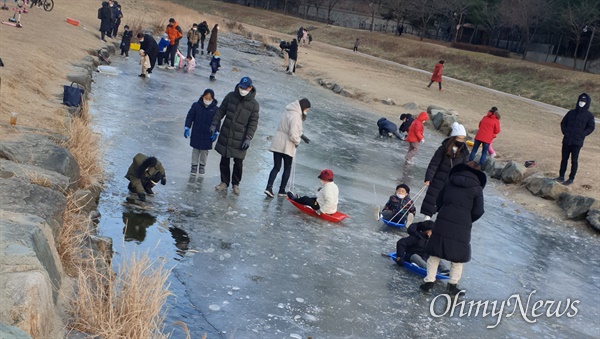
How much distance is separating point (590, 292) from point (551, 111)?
28.2 metres

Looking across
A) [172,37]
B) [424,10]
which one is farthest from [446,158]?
[424,10]

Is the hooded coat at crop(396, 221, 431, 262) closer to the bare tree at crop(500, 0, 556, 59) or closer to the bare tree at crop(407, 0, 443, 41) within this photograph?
the bare tree at crop(500, 0, 556, 59)

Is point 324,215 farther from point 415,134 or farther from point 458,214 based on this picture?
point 415,134

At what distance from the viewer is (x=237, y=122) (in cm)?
1093

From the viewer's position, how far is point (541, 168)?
17.8 meters

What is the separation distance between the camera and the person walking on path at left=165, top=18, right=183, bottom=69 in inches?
1011

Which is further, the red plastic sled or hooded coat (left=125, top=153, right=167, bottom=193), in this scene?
the red plastic sled

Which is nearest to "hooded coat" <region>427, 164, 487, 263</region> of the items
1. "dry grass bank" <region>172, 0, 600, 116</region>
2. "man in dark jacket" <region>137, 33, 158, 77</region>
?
"man in dark jacket" <region>137, 33, 158, 77</region>

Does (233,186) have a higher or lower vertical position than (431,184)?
lower

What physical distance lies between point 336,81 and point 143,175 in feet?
80.4

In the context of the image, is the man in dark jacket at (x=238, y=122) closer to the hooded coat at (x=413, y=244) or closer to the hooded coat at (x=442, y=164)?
the hooded coat at (x=442, y=164)

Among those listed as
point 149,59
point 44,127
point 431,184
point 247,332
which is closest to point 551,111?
point 149,59

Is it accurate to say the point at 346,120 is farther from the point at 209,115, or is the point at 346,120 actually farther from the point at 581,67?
the point at 581,67

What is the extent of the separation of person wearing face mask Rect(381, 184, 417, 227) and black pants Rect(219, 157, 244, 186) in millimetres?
2514
